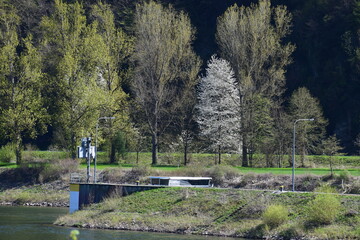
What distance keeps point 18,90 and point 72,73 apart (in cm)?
720

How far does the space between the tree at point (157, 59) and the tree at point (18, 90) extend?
43.0 ft

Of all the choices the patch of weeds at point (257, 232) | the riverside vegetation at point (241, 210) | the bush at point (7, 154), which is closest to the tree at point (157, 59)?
the bush at point (7, 154)

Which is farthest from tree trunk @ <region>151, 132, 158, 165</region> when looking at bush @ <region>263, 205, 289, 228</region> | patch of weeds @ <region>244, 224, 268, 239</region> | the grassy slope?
bush @ <region>263, 205, 289, 228</region>

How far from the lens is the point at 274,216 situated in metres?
46.2


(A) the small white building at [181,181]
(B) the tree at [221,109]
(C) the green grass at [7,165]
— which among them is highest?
(B) the tree at [221,109]

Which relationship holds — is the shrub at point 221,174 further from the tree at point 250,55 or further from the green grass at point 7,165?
the green grass at point 7,165

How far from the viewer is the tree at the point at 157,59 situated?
3398 inches

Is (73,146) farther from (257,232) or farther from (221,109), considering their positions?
(257,232)

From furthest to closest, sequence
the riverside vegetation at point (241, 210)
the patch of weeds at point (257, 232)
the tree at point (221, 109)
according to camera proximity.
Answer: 1. the tree at point (221, 109)
2. the patch of weeds at point (257, 232)
3. the riverside vegetation at point (241, 210)

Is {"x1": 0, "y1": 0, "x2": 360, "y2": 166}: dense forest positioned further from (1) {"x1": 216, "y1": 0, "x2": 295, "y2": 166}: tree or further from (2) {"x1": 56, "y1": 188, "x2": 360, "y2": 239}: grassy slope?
(2) {"x1": 56, "y1": 188, "x2": 360, "y2": 239}: grassy slope

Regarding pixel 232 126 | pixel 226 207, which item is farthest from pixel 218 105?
pixel 226 207

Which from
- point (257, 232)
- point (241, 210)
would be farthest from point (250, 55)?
point (257, 232)

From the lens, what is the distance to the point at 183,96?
92.1m

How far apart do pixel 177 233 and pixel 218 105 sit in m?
41.9
